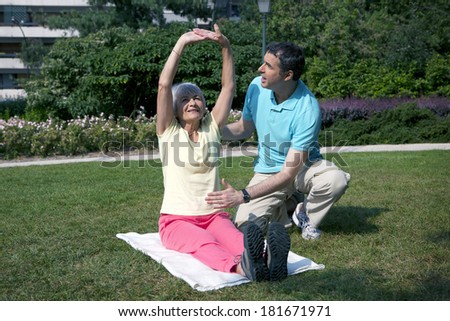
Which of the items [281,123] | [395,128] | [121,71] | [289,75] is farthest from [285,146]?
[121,71]

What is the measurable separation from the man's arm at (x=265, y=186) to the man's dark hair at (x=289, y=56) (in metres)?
0.64

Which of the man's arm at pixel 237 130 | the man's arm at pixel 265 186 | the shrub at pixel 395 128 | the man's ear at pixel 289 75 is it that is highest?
the man's ear at pixel 289 75

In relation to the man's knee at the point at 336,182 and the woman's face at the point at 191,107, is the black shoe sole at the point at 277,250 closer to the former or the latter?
the woman's face at the point at 191,107

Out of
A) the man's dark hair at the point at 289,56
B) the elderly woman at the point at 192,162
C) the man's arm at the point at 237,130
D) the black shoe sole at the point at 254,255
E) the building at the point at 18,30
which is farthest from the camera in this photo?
the building at the point at 18,30

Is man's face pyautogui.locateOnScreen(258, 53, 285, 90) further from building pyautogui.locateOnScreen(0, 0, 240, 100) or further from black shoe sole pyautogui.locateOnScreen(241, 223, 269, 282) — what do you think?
building pyautogui.locateOnScreen(0, 0, 240, 100)

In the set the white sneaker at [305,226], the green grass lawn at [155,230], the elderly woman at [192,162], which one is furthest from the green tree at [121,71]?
the elderly woman at [192,162]

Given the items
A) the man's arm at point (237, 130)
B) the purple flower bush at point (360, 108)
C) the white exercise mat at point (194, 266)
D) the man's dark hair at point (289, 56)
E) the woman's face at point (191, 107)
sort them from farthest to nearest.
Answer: the purple flower bush at point (360, 108), the man's arm at point (237, 130), the man's dark hair at point (289, 56), the woman's face at point (191, 107), the white exercise mat at point (194, 266)

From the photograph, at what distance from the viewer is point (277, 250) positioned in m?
3.79

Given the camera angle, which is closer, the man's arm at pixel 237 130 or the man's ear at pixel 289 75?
the man's ear at pixel 289 75

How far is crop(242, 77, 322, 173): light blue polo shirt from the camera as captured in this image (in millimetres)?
4711

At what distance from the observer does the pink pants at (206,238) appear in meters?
4.19

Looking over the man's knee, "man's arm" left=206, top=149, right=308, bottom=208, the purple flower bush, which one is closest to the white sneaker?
the man's knee

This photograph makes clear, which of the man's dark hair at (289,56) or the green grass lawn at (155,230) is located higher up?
the man's dark hair at (289,56)
